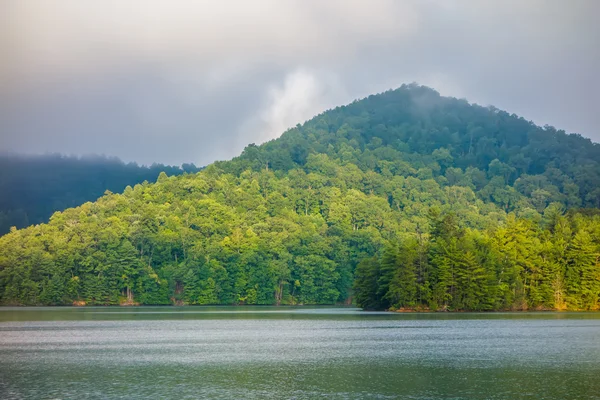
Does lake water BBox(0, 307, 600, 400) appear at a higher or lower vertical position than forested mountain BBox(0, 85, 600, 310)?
lower

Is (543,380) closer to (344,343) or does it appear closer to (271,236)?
(344,343)

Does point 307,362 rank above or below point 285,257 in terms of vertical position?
below

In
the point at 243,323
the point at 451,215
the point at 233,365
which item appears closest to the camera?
the point at 233,365

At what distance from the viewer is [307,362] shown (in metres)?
47.5

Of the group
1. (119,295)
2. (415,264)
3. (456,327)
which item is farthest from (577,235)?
(119,295)

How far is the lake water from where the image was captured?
36.0m

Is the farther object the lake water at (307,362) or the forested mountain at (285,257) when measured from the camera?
the forested mountain at (285,257)

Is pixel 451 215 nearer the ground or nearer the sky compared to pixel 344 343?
nearer the sky

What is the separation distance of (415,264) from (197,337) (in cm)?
5116

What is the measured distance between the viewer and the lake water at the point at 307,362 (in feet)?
118

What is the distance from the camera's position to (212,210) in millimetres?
183875

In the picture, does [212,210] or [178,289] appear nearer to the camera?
[178,289]

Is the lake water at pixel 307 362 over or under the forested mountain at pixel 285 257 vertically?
under

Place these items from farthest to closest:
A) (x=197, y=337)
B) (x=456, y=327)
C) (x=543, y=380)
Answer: (x=456, y=327) < (x=197, y=337) < (x=543, y=380)
